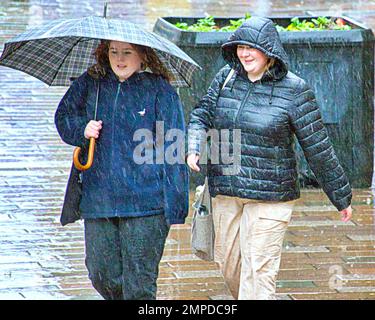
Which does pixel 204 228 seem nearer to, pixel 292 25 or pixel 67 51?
pixel 67 51

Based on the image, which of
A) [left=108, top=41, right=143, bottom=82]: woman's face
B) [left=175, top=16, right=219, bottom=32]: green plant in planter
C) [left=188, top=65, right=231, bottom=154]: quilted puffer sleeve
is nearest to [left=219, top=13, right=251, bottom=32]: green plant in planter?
[left=175, top=16, right=219, bottom=32]: green plant in planter

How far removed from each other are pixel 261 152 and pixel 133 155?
0.69 meters

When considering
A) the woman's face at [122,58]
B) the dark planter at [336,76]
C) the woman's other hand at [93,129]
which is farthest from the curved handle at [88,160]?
the dark planter at [336,76]

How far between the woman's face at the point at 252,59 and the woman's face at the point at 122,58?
0.59 m

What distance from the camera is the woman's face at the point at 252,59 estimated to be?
20.6ft

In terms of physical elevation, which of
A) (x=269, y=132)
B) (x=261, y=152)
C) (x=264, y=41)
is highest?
(x=264, y=41)

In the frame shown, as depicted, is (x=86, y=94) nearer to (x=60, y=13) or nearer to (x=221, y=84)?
(x=221, y=84)

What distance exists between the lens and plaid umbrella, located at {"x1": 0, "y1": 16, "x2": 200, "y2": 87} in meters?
5.97

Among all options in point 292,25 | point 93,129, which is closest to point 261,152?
point 93,129

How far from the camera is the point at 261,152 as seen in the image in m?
6.22

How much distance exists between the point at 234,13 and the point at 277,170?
1256 centimetres

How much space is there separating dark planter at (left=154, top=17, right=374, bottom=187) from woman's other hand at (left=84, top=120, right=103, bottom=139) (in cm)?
388

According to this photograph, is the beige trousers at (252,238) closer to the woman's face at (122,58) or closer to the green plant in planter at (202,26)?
the woman's face at (122,58)

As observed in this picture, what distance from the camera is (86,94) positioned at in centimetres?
A: 627
